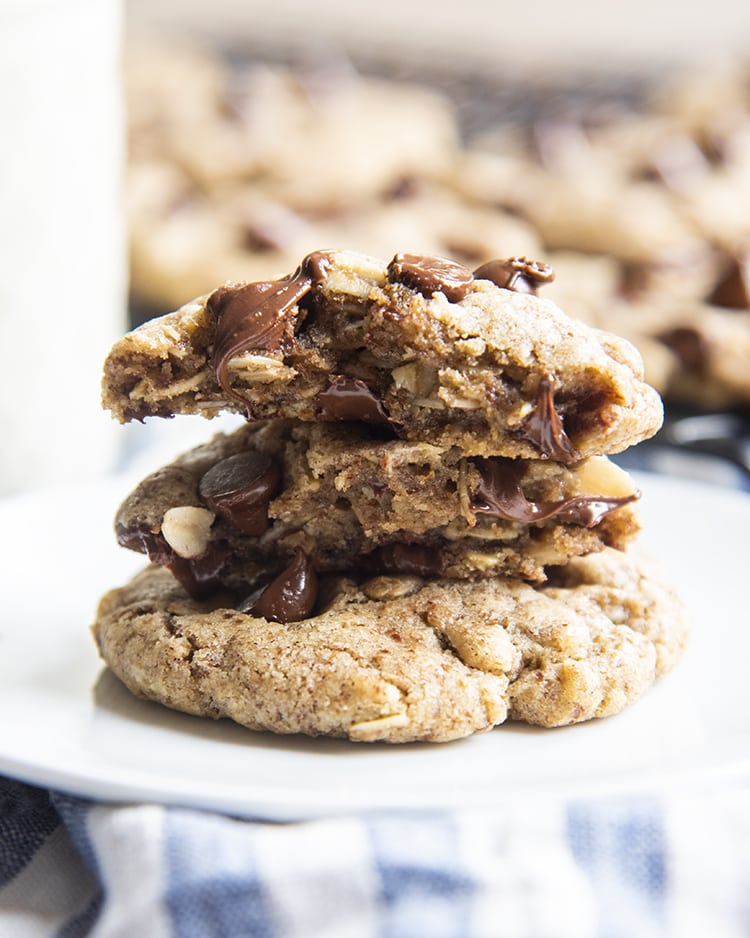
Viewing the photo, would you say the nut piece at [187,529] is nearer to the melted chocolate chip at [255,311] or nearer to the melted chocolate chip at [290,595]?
the melted chocolate chip at [290,595]

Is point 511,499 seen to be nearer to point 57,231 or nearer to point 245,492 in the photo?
point 245,492

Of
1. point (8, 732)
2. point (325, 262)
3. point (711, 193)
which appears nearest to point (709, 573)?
point (325, 262)

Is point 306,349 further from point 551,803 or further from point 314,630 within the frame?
point 551,803

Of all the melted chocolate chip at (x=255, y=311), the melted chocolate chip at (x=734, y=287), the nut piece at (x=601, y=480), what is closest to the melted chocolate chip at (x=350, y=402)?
the melted chocolate chip at (x=255, y=311)

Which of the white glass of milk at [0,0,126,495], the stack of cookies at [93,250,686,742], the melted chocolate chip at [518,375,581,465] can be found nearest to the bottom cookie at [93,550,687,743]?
the stack of cookies at [93,250,686,742]

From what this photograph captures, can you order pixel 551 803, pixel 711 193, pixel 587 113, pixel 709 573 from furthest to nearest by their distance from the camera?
pixel 587 113 → pixel 711 193 → pixel 709 573 → pixel 551 803
